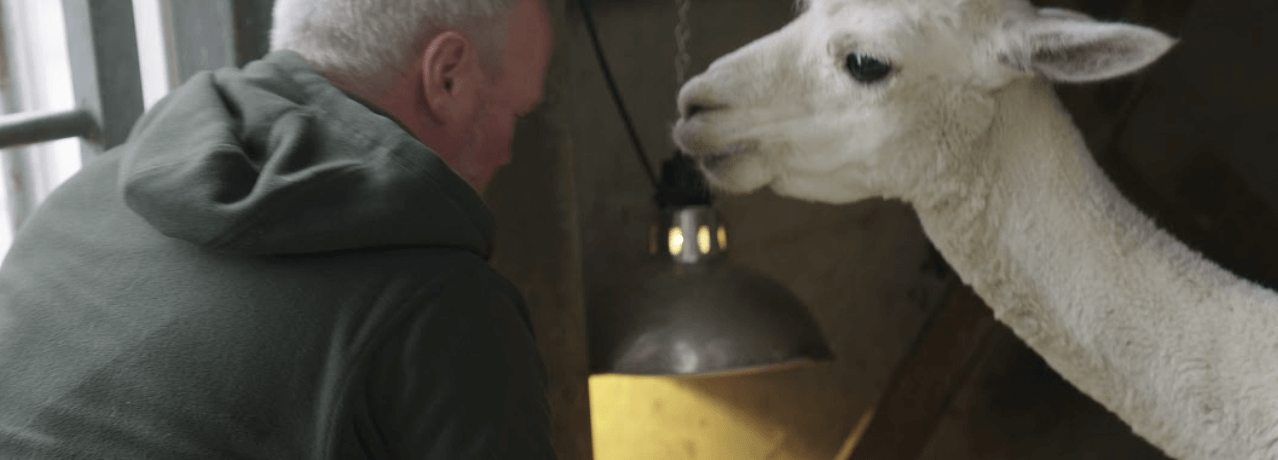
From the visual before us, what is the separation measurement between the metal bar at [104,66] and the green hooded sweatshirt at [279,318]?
2.17 feet

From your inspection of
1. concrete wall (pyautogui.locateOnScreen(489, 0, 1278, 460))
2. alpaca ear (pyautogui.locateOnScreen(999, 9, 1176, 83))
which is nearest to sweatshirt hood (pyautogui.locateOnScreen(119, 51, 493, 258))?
alpaca ear (pyautogui.locateOnScreen(999, 9, 1176, 83))

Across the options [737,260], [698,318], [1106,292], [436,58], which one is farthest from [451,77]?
[737,260]

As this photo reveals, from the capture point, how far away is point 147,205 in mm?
1174

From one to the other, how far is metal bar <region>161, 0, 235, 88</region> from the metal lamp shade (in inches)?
28.3

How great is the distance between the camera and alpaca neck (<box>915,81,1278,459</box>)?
170 cm

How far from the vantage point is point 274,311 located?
118 centimetres

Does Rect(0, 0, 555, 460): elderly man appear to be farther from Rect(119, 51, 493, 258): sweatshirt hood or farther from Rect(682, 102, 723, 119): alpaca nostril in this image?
Rect(682, 102, 723, 119): alpaca nostril

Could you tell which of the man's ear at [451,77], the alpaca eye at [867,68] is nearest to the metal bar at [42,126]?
the man's ear at [451,77]

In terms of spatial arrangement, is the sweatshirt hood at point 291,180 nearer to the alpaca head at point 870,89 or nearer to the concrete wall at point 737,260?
the alpaca head at point 870,89

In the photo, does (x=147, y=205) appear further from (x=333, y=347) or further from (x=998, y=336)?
(x=998, y=336)

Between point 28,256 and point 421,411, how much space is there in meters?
0.49

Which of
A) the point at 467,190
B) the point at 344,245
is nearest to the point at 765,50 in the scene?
the point at 467,190

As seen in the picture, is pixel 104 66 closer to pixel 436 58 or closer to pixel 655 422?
pixel 436 58

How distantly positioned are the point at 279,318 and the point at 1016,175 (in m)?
1.15
